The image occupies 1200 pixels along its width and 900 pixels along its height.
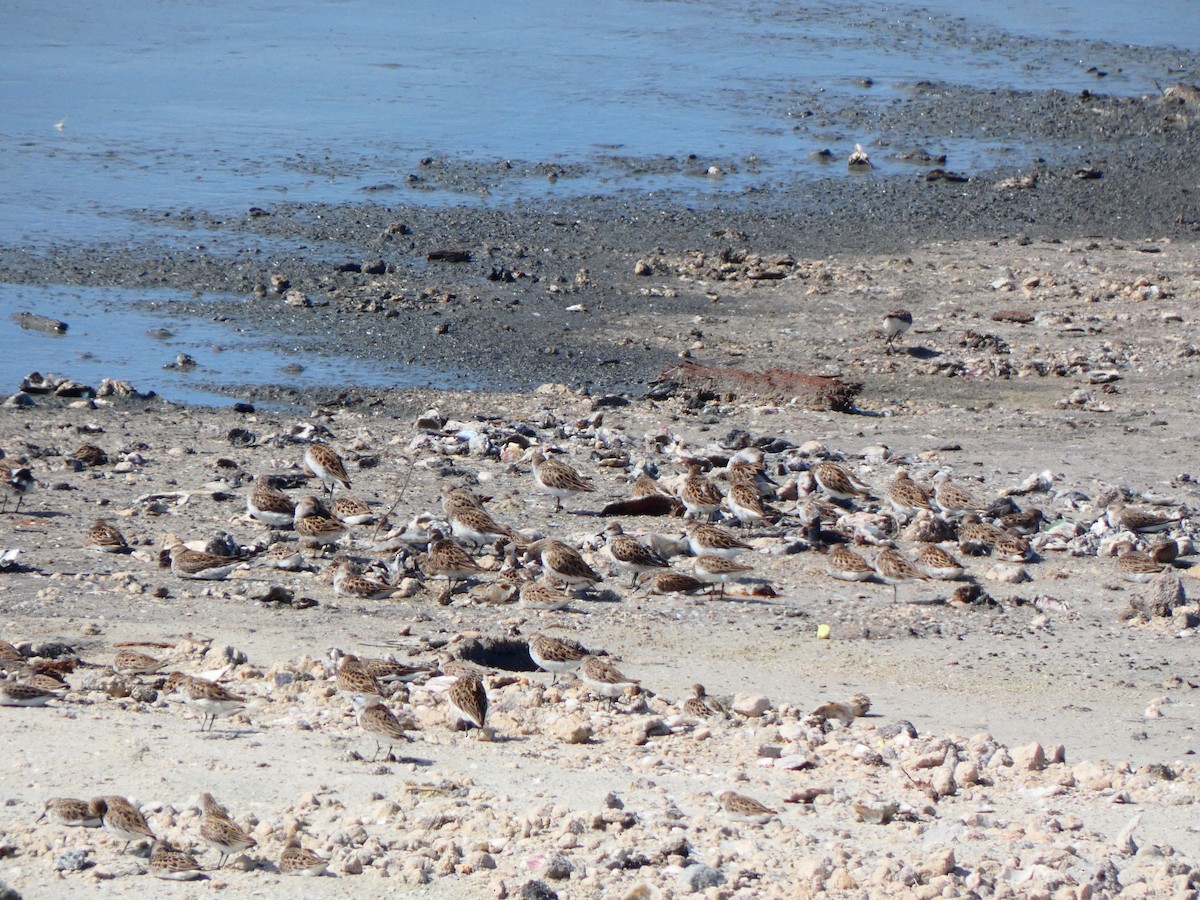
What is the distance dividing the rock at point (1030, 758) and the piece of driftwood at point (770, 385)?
287 inches

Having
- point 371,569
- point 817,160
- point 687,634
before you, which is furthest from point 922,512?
point 817,160

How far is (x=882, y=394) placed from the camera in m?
14.9

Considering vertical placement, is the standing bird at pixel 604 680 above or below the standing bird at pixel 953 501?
below

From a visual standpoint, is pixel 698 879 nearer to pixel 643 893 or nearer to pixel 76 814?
pixel 643 893

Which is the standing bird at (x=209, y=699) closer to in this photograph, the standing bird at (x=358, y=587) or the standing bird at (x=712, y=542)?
the standing bird at (x=358, y=587)

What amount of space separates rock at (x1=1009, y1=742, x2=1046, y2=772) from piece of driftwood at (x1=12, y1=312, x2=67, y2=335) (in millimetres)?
11680

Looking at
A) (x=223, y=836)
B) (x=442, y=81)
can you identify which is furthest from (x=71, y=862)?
(x=442, y=81)

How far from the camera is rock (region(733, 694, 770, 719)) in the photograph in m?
7.59

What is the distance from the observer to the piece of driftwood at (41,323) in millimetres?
16047

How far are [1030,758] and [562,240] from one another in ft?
45.0

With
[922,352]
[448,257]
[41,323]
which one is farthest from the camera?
[448,257]

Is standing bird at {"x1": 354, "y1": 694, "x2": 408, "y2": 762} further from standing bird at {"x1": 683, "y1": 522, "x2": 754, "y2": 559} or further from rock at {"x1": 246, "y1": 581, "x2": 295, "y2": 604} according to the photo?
standing bird at {"x1": 683, "y1": 522, "x2": 754, "y2": 559}

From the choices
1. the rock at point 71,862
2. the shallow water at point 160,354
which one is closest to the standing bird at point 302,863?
the rock at point 71,862

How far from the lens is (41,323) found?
1616 centimetres
